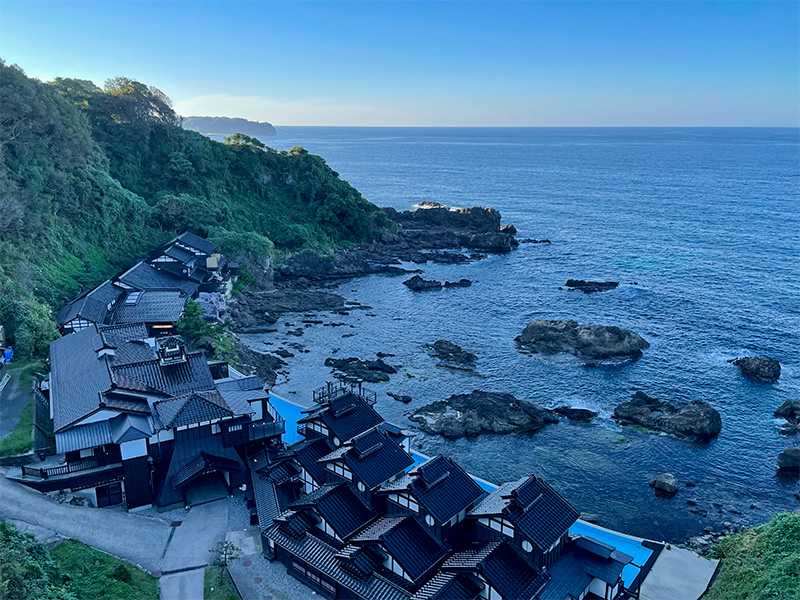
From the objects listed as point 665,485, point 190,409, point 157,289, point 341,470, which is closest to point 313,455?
point 341,470

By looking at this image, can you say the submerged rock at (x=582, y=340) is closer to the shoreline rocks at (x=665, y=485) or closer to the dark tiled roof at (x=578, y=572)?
the shoreline rocks at (x=665, y=485)

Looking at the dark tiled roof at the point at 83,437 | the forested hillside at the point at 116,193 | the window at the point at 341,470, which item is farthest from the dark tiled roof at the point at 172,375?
the forested hillside at the point at 116,193

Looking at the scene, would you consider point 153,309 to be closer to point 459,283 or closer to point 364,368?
point 364,368

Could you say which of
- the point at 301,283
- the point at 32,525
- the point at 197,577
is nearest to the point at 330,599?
the point at 197,577

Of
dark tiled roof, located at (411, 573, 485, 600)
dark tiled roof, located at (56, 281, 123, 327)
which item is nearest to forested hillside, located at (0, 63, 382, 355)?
dark tiled roof, located at (56, 281, 123, 327)

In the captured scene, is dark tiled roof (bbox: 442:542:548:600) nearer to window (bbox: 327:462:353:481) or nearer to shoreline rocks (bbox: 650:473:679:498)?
window (bbox: 327:462:353:481)

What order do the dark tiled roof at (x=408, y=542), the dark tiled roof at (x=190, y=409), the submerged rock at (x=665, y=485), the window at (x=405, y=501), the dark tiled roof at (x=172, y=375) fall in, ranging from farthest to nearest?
the submerged rock at (x=665, y=485)
the dark tiled roof at (x=172, y=375)
the dark tiled roof at (x=190, y=409)
the window at (x=405, y=501)
the dark tiled roof at (x=408, y=542)
